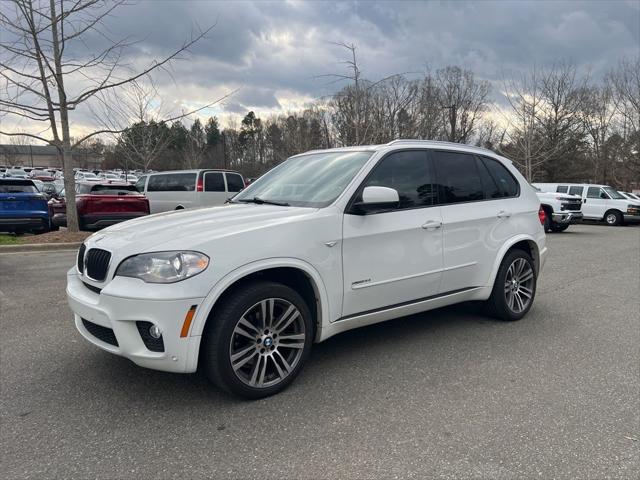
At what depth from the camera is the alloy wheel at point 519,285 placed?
4.89m

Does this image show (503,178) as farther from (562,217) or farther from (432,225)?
(562,217)

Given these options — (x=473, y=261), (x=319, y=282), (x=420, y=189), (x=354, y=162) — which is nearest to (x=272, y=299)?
(x=319, y=282)

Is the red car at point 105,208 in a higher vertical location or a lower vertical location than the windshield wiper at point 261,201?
lower

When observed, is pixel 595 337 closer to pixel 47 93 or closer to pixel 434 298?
pixel 434 298

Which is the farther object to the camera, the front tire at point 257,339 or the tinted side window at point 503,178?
the tinted side window at point 503,178

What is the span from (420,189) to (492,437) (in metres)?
2.12

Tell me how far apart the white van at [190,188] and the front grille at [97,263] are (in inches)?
437

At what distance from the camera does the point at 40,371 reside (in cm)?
367

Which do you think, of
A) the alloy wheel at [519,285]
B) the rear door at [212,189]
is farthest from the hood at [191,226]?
the rear door at [212,189]

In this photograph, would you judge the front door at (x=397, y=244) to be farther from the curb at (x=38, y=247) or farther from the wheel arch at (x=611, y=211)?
the wheel arch at (x=611, y=211)

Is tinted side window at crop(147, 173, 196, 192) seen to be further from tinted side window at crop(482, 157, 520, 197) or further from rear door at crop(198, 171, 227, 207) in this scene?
tinted side window at crop(482, 157, 520, 197)

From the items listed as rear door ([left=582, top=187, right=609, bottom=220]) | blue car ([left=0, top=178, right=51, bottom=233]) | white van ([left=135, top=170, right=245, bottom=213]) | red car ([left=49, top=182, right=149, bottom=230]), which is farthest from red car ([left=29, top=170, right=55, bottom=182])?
rear door ([left=582, top=187, right=609, bottom=220])

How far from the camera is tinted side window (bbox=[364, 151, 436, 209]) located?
3.92m

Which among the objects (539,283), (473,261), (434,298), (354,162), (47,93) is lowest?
(539,283)
